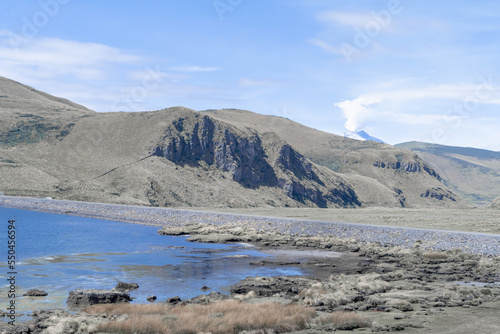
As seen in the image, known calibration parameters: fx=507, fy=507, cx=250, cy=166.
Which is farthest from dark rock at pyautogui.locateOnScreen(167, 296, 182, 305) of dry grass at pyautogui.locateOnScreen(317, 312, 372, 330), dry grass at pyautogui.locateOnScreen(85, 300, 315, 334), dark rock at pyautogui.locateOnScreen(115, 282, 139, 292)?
dry grass at pyautogui.locateOnScreen(317, 312, 372, 330)

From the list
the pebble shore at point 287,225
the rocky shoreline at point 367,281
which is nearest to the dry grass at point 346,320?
the rocky shoreline at point 367,281

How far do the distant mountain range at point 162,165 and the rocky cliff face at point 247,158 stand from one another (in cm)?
29

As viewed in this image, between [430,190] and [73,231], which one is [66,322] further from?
Result: [430,190]

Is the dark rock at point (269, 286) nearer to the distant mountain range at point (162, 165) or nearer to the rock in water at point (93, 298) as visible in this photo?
the rock in water at point (93, 298)

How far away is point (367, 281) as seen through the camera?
2756 cm

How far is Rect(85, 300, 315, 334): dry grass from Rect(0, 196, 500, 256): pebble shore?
28816mm

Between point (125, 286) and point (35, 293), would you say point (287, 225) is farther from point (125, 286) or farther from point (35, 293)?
point (35, 293)

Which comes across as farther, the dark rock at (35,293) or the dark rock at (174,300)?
the dark rock at (35,293)

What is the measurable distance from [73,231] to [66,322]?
Result: 153ft

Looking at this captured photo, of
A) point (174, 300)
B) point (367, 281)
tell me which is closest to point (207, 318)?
point (174, 300)

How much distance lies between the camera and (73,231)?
60750 millimetres

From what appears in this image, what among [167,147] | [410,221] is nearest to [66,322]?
[410,221]

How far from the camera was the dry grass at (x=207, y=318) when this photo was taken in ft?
54.1

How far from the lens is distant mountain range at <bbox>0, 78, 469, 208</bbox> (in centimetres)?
10957
